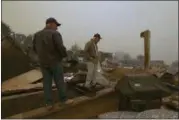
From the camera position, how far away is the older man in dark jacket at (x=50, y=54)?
2391mm

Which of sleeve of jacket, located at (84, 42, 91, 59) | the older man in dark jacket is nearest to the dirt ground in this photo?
sleeve of jacket, located at (84, 42, 91, 59)

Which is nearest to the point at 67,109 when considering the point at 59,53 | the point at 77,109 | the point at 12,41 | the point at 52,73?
the point at 77,109

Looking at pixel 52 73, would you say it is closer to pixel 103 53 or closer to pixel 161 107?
pixel 103 53

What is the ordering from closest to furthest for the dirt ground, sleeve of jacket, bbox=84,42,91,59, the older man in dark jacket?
the older man in dark jacket, sleeve of jacket, bbox=84,42,91,59, the dirt ground

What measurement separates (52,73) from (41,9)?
1.05 metres

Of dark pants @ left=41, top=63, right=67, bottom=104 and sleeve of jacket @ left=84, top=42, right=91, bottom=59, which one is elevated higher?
sleeve of jacket @ left=84, top=42, right=91, bottom=59

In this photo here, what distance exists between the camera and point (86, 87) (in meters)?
2.90

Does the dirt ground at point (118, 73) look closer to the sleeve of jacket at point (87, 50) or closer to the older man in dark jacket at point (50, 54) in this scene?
the sleeve of jacket at point (87, 50)

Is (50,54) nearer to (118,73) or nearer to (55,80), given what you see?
(55,80)

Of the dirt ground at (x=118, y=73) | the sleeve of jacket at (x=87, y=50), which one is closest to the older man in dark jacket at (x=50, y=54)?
the sleeve of jacket at (x=87, y=50)

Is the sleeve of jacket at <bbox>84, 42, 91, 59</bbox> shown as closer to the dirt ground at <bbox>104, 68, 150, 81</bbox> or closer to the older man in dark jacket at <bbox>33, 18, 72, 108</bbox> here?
the dirt ground at <bbox>104, 68, 150, 81</bbox>

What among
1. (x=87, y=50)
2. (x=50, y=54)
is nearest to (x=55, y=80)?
(x=50, y=54)

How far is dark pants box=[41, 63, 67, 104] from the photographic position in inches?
97.7

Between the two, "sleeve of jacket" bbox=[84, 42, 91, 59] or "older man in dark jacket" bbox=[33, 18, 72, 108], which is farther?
"sleeve of jacket" bbox=[84, 42, 91, 59]
